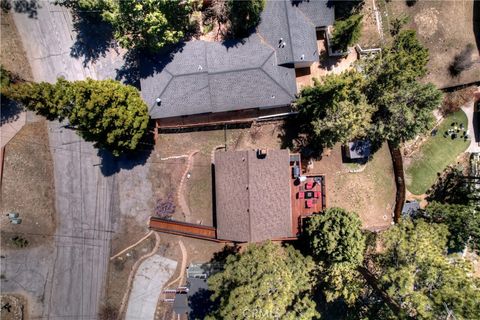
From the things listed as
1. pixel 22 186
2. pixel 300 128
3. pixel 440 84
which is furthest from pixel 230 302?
pixel 440 84

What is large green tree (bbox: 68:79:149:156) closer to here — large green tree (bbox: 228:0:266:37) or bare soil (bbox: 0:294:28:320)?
large green tree (bbox: 228:0:266:37)

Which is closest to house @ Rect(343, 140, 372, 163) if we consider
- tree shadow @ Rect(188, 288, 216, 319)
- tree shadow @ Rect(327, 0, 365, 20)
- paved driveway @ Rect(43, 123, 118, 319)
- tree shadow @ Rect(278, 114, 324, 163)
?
tree shadow @ Rect(278, 114, 324, 163)

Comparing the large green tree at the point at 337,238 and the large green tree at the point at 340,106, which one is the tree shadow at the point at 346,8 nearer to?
the large green tree at the point at 340,106

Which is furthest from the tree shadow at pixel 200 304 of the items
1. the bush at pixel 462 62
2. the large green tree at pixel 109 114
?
the bush at pixel 462 62

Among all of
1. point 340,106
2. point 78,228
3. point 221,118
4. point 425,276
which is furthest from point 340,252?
point 78,228

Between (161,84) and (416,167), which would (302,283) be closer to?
(416,167)
